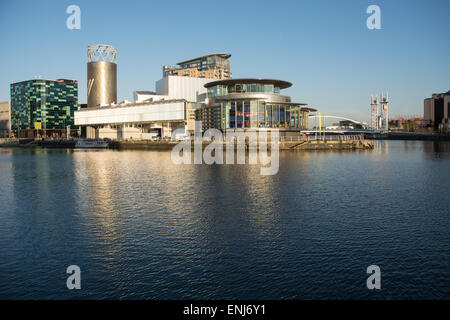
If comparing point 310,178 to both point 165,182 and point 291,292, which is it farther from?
point 291,292

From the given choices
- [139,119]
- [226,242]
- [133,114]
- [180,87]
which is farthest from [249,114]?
[226,242]

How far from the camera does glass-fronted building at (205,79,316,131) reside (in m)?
123

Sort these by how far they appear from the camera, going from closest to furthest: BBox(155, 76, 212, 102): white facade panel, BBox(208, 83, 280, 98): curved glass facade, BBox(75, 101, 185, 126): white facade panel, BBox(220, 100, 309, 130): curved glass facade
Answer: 1. BBox(220, 100, 309, 130): curved glass facade
2. BBox(208, 83, 280, 98): curved glass facade
3. BBox(75, 101, 185, 126): white facade panel
4. BBox(155, 76, 212, 102): white facade panel

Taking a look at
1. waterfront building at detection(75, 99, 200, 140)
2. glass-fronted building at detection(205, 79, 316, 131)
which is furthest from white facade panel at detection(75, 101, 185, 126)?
glass-fronted building at detection(205, 79, 316, 131)

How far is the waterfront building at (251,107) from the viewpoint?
123 meters

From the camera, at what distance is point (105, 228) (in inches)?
977

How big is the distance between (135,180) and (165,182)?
489 cm

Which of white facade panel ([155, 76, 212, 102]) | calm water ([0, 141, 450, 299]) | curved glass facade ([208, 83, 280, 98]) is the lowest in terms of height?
calm water ([0, 141, 450, 299])

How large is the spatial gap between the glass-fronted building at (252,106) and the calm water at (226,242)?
84.1 m

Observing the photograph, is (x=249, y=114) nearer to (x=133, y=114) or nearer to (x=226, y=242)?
(x=133, y=114)

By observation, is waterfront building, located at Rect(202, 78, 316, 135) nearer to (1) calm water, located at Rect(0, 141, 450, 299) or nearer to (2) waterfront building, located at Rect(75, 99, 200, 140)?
(2) waterfront building, located at Rect(75, 99, 200, 140)
